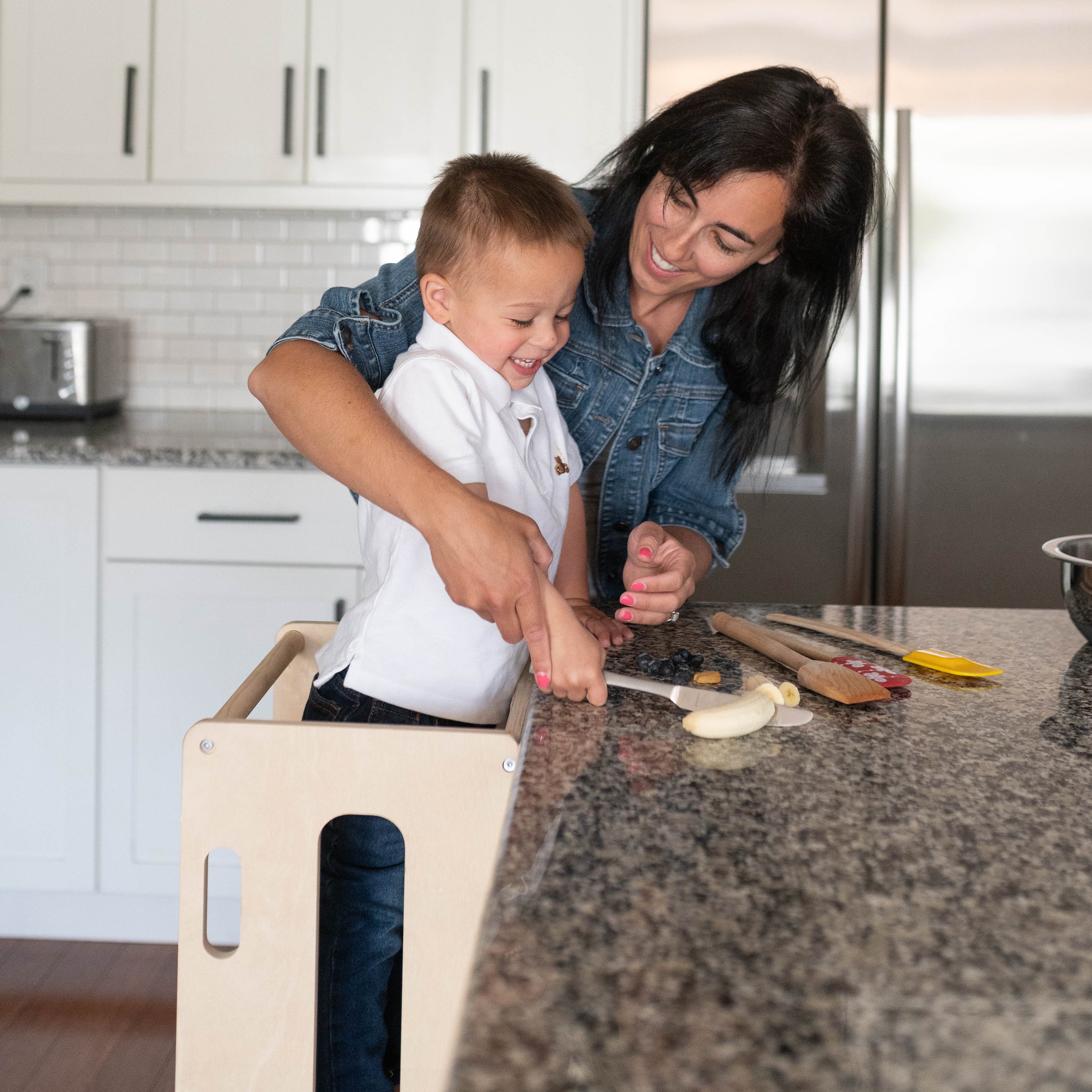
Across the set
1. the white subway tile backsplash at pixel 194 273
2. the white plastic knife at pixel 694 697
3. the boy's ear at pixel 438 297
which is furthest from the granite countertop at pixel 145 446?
the white plastic knife at pixel 694 697

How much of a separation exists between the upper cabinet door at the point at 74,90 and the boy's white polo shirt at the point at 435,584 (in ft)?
5.93

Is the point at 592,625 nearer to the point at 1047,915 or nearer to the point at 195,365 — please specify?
the point at 1047,915

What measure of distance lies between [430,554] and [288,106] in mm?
1824

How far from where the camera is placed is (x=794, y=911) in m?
0.47

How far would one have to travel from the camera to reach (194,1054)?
2.66 ft

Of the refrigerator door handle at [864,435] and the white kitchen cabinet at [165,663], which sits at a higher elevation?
the refrigerator door handle at [864,435]

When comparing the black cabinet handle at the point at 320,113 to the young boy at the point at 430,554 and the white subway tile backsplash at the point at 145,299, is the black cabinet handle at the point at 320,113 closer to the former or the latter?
the white subway tile backsplash at the point at 145,299

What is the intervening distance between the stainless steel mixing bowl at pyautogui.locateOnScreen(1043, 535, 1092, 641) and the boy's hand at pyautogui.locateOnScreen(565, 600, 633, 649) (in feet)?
1.28

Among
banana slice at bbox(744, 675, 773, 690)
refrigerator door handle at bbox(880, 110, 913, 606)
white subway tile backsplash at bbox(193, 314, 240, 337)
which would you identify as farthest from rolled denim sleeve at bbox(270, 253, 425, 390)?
white subway tile backsplash at bbox(193, 314, 240, 337)

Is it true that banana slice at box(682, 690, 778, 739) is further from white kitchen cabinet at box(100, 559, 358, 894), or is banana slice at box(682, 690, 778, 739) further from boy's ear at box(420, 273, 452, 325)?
white kitchen cabinet at box(100, 559, 358, 894)

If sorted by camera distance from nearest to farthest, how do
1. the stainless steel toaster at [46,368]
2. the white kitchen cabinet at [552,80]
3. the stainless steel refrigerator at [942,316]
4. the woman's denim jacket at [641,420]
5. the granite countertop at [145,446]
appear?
1. the woman's denim jacket at [641,420]
2. the granite countertop at [145,446]
3. the stainless steel refrigerator at [942,316]
4. the white kitchen cabinet at [552,80]
5. the stainless steel toaster at [46,368]

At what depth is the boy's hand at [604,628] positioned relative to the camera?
0.99 meters

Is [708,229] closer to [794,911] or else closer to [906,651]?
[906,651]

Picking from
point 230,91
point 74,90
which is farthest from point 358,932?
point 74,90
